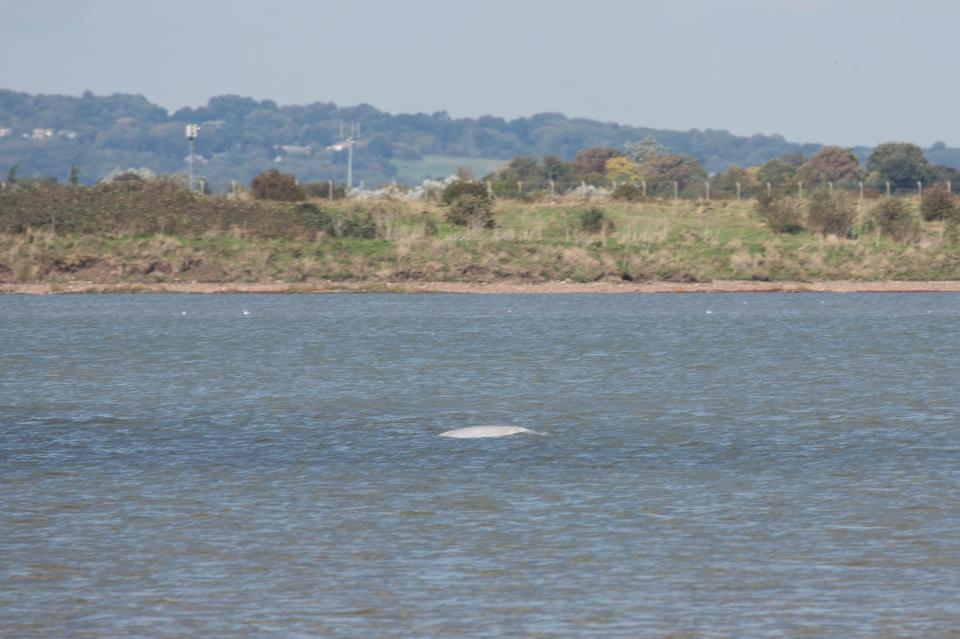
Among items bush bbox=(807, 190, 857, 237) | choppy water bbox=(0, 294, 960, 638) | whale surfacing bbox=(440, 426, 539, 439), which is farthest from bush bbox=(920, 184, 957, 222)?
whale surfacing bbox=(440, 426, 539, 439)

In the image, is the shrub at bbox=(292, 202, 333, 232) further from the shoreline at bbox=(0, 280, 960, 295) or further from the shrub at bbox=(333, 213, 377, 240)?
the shoreline at bbox=(0, 280, 960, 295)

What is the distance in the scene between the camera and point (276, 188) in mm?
101375

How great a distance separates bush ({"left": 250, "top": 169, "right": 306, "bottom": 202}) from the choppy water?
51.2 m

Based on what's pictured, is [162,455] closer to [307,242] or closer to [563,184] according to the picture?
[307,242]

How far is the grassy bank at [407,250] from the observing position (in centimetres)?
8450

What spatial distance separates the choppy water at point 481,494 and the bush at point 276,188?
5122cm

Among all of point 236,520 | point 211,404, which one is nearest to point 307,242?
point 211,404

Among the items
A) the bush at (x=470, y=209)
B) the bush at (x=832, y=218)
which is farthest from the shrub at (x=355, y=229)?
the bush at (x=832, y=218)

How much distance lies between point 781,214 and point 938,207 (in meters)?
8.81

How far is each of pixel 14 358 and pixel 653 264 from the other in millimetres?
41513

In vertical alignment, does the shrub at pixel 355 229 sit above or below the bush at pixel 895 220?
below

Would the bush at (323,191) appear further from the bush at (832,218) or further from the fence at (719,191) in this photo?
the bush at (832,218)

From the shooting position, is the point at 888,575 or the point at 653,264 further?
the point at 653,264

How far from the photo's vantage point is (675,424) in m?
31.5
